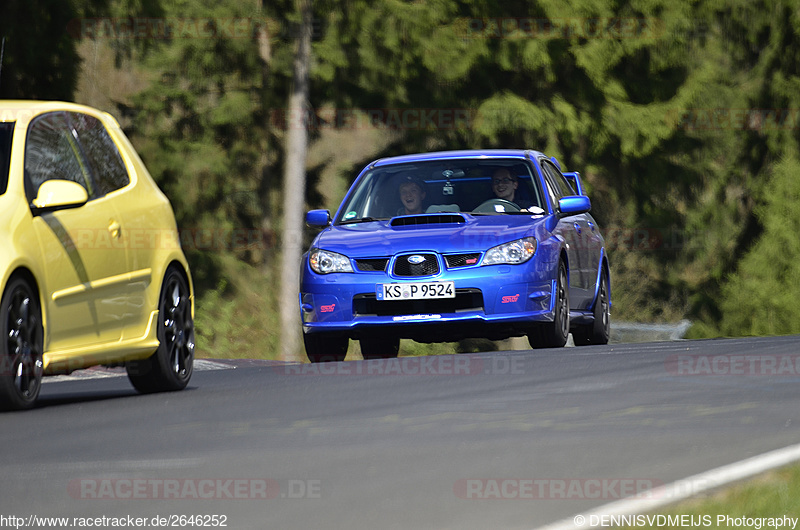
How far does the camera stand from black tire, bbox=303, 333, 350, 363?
41.2 feet

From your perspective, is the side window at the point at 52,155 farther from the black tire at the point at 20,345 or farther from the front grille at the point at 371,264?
the front grille at the point at 371,264

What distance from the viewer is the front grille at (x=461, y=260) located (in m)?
12.2

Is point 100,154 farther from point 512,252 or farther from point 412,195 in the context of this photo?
point 412,195

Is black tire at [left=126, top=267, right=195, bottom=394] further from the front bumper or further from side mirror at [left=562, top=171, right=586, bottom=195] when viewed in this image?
side mirror at [left=562, top=171, right=586, bottom=195]

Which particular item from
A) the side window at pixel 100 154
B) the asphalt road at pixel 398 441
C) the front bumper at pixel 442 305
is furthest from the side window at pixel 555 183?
the side window at pixel 100 154

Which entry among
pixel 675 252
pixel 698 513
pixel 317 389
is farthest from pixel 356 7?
pixel 698 513

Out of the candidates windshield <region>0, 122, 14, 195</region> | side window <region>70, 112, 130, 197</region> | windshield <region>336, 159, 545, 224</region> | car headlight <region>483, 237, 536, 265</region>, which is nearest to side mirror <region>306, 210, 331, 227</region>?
windshield <region>336, 159, 545, 224</region>

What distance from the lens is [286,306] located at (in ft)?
96.0

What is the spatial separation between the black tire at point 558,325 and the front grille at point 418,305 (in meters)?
0.65

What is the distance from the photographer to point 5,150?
877 centimetres

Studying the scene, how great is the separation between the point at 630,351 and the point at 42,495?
6.87 metres

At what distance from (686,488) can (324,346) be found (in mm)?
7573

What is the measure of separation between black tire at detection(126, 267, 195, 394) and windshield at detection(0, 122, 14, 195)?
150cm

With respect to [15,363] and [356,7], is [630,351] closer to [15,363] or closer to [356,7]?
[15,363]
